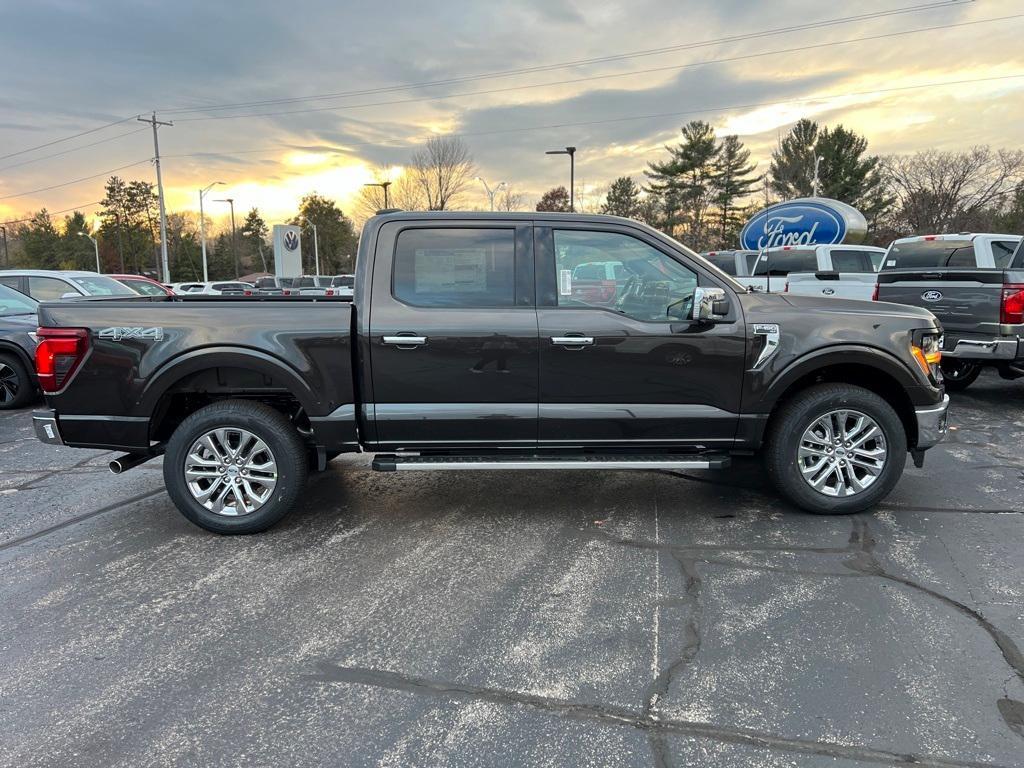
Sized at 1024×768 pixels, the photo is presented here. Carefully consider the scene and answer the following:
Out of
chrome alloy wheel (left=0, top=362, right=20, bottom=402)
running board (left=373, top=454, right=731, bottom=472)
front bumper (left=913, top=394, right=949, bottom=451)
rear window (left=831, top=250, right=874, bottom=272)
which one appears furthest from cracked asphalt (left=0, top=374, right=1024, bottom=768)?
rear window (left=831, top=250, right=874, bottom=272)

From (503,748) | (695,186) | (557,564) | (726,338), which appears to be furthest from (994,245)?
(695,186)

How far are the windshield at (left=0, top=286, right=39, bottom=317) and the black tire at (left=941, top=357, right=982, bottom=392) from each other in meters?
12.2

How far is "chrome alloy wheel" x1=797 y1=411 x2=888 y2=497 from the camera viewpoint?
171 inches

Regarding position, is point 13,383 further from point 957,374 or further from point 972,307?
point 957,374

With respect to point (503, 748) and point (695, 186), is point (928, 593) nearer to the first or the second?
point (503, 748)

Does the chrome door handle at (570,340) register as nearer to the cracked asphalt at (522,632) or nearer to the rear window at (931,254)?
the cracked asphalt at (522,632)

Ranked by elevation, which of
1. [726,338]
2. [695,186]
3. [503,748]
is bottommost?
[503,748]

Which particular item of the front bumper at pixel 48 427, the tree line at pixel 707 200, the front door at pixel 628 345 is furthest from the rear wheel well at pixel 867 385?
the tree line at pixel 707 200

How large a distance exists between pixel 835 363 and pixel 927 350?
26.1 inches

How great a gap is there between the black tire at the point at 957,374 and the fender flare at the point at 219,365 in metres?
8.34

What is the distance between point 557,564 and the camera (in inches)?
150

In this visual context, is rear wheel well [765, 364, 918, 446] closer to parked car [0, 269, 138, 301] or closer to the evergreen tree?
parked car [0, 269, 138, 301]

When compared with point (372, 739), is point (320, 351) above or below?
above

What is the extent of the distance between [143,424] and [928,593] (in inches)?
181
